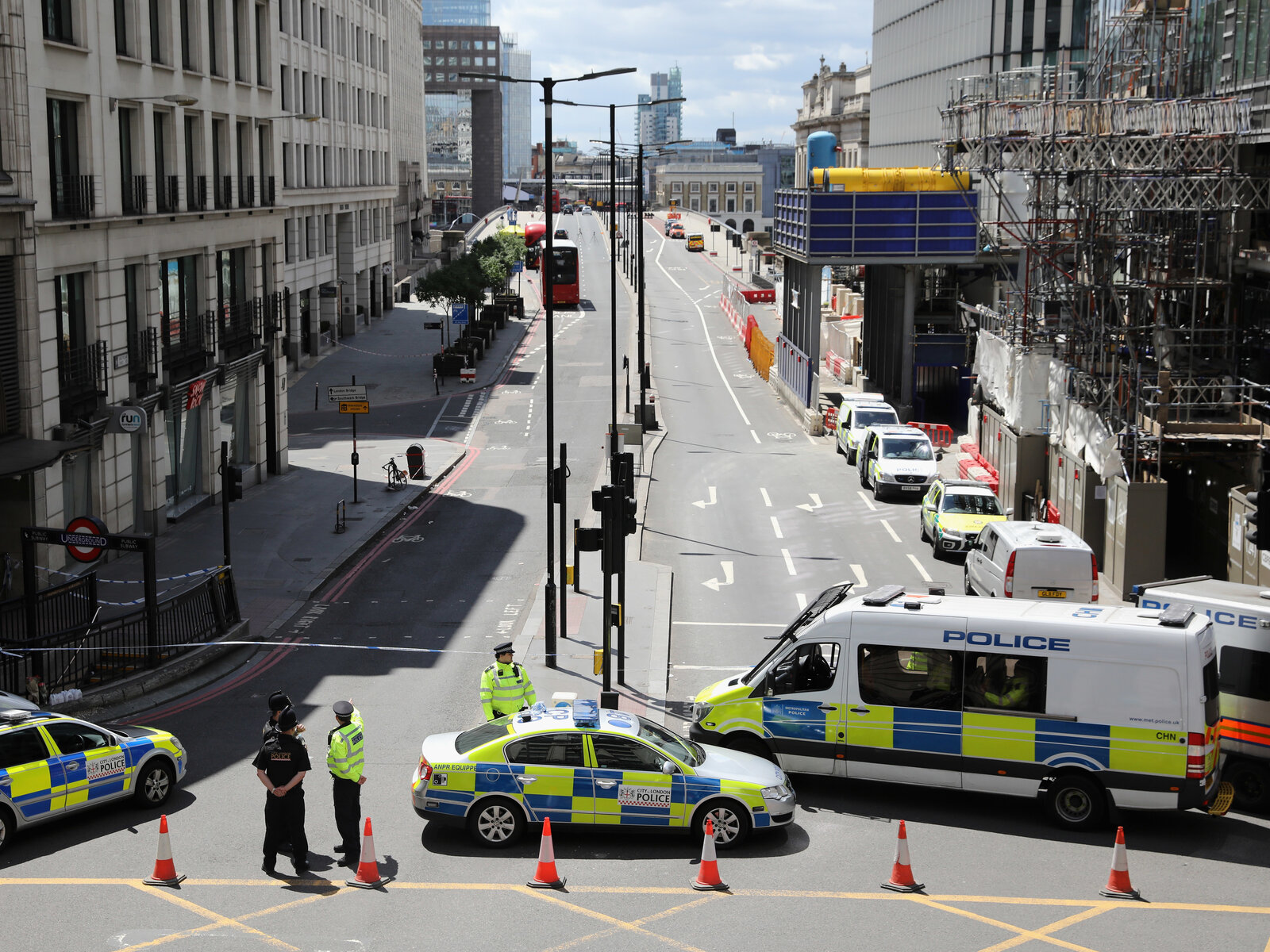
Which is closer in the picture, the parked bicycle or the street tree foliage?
the parked bicycle

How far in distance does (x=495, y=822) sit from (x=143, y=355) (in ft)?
71.1

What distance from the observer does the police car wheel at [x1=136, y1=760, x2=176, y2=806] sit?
53.3 ft

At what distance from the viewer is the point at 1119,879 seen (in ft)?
45.1

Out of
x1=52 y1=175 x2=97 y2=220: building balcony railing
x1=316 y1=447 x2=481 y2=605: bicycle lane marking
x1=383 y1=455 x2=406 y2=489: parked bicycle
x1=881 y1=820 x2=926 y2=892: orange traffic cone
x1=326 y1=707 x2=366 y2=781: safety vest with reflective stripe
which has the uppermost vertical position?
x1=52 y1=175 x2=97 y2=220: building balcony railing

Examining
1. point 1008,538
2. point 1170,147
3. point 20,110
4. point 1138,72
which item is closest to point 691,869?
point 1008,538

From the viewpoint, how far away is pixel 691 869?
14508mm

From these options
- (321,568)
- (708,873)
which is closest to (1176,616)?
(708,873)

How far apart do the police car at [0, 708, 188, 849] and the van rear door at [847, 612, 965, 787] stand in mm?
8216

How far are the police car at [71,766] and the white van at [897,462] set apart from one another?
26223mm

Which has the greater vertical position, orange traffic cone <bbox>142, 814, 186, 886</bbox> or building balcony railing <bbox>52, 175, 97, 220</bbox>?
building balcony railing <bbox>52, 175, 97, 220</bbox>

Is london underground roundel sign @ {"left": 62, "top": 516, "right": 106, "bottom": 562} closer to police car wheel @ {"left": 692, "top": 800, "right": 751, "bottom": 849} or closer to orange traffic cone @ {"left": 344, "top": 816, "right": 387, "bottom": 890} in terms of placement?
orange traffic cone @ {"left": 344, "top": 816, "right": 387, "bottom": 890}

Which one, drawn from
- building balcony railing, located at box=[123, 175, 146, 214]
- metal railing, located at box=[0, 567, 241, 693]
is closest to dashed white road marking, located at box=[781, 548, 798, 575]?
metal railing, located at box=[0, 567, 241, 693]

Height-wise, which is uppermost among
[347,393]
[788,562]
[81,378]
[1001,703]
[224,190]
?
[224,190]

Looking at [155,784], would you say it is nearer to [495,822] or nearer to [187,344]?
[495,822]
